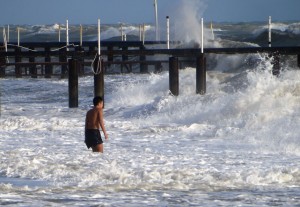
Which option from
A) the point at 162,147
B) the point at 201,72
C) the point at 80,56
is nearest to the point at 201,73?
the point at 201,72

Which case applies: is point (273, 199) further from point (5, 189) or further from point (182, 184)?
point (5, 189)

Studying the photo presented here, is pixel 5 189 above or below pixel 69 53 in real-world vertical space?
below

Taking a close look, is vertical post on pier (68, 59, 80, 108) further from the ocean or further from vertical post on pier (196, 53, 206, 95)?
vertical post on pier (196, 53, 206, 95)

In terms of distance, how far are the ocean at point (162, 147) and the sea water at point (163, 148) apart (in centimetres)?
2

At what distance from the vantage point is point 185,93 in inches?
918

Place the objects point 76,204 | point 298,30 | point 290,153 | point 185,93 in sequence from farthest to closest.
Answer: point 298,30
point 185,93
point 290,153
point 76,204

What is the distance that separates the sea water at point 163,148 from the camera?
1027 cm

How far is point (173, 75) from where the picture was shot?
21484mm

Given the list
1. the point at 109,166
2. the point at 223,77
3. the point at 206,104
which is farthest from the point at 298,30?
the point at 109,166

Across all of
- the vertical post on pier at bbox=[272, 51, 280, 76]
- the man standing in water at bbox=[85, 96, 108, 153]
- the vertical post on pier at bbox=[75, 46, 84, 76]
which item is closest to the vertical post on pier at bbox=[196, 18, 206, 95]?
the vertical post on pier at bbox=[272, 51, 280, 76]

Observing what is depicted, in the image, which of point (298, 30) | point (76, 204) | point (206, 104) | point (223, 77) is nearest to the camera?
point (76, 204)

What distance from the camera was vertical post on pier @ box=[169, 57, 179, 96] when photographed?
2128 centimetres

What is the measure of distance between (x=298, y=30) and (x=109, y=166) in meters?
44.3

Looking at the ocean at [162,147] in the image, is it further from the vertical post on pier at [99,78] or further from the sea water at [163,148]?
the vertical post on pier at [99,78]
